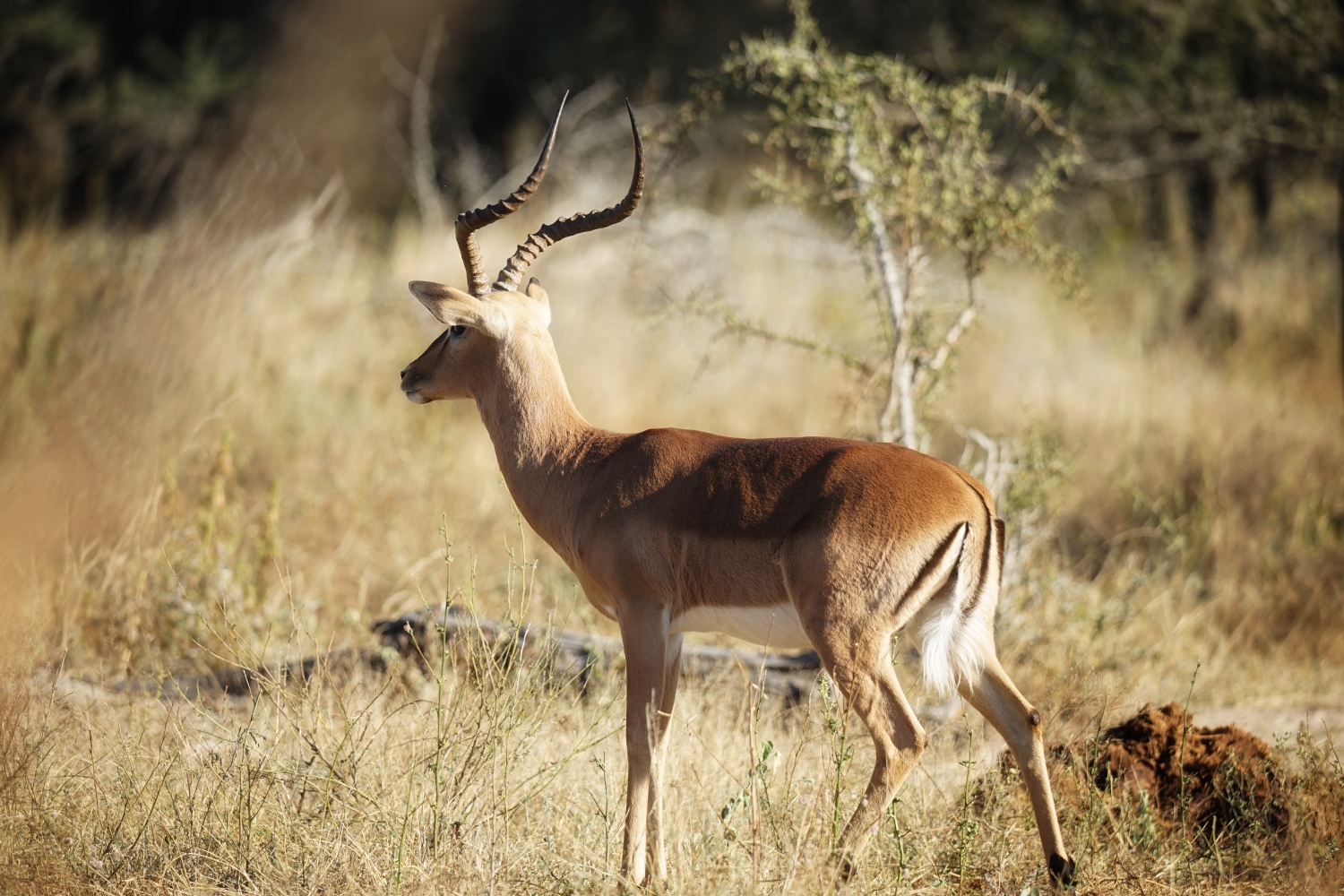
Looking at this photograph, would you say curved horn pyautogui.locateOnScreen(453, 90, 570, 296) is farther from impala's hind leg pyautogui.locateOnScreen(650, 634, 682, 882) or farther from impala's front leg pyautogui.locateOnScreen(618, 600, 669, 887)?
impala's hind leg pyautogui.locateOnScreen(650, 634, 682, 882)

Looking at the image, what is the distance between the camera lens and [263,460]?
7328mm

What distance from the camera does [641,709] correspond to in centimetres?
345

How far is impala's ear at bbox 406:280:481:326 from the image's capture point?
12.7 feet

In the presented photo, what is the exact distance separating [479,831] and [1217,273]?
11.9 m

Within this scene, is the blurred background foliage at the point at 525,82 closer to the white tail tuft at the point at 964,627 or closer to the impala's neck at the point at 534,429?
the impala's neck at the point at 534,429

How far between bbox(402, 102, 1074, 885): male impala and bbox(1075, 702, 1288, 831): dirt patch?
2.63ft

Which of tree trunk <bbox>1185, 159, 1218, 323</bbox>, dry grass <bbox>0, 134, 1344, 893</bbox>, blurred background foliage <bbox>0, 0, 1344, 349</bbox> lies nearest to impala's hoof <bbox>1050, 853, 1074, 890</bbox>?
dry grass <bbox>0, 134, 1344, 893</bbox>

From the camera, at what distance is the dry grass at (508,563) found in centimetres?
337

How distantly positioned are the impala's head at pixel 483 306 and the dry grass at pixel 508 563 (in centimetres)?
80

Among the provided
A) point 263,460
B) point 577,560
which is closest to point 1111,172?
point 263,460

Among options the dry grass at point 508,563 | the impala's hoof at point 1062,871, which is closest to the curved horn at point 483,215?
the dry grass at point 508,563

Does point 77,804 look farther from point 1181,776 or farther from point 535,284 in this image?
point 1181,776

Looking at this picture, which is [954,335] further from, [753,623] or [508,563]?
[508,563]

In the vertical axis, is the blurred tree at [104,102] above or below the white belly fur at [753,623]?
above
